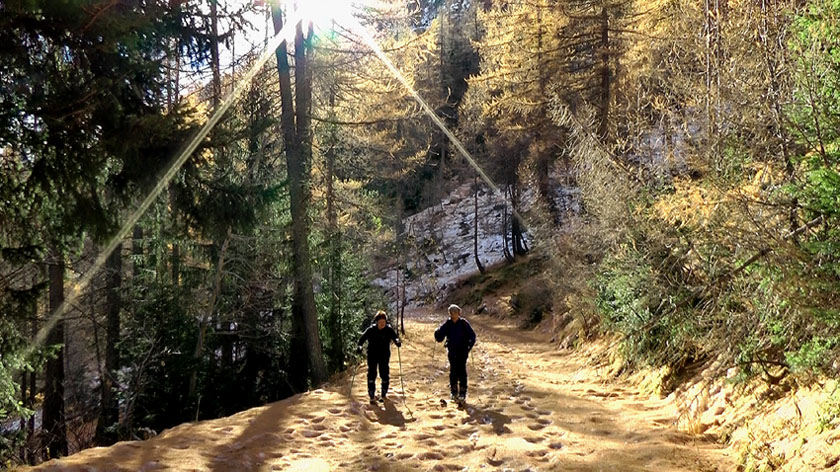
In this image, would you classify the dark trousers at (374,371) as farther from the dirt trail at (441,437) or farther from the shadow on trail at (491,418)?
the shadow on trail at (491,418)

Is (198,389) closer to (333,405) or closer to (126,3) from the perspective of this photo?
(333,405)

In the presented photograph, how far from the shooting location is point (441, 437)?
22.7ft

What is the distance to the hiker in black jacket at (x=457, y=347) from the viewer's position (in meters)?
8.78

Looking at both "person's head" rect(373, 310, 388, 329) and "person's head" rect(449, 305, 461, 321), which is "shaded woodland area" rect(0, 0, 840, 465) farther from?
"person's head" rect(449, 305, 461, 321)

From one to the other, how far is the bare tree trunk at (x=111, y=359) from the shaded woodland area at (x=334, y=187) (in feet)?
0.22

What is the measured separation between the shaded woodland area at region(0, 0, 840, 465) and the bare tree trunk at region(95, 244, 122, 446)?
0.22ft

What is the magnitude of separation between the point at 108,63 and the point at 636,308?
9.13m

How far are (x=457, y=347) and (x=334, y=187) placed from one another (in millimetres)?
9044

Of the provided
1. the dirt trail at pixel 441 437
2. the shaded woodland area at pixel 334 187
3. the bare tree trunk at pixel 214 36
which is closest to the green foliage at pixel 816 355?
the shaded woodland area at pixel 334 187

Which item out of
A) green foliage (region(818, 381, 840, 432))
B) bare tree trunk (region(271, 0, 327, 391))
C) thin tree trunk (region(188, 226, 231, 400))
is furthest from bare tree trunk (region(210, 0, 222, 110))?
green foliage (region(818, 381, 840, 432))

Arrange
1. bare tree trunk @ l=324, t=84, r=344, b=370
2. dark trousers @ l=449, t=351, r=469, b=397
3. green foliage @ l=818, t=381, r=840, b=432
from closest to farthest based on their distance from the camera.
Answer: green foliage @ l=818, t=381, r=840, b=432 < dark trousers @ l=449, t=351, r=469, b=397 < bare tree trunk @ l=324, t=84, r=344, b=370

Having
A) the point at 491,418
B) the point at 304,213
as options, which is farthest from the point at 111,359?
the point at 491,418

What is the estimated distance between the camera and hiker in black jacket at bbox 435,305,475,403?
28.8ft

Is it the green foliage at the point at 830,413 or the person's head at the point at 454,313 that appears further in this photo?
the person's head at the point at 454,313
